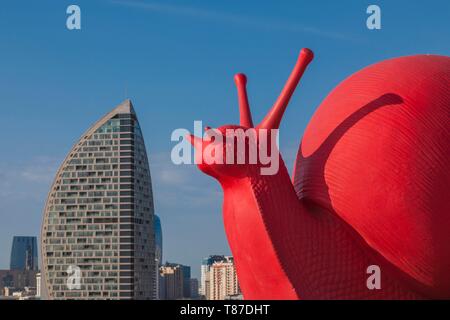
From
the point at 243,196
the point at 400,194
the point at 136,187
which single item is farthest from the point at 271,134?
the point at 136,187

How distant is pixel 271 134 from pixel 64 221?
87.4 m

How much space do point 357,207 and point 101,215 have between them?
8622 cm

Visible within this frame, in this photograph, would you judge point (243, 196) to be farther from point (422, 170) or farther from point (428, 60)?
point (428, 60)

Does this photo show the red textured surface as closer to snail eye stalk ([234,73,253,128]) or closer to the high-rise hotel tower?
snail eye stalk ([234,73,253,128])

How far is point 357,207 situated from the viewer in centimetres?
1245

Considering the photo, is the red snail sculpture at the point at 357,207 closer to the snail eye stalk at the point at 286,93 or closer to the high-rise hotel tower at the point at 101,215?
the snail eye stalk at the point at 286,93

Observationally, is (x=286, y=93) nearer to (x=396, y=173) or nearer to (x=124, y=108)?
(x=396, y=173)

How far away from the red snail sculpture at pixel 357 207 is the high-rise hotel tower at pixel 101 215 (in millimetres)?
83369

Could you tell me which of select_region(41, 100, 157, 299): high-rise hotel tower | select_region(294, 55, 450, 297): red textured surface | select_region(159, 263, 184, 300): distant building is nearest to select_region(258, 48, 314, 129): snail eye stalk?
select_region(294, 55, 450, 297): red textured surface

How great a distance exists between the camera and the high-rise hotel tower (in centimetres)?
9531

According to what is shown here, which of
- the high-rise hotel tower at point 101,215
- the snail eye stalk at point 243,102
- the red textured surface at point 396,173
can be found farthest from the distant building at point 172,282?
the red textured surface at point 396,173

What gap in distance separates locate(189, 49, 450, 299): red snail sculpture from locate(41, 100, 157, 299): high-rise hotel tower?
274 feet
